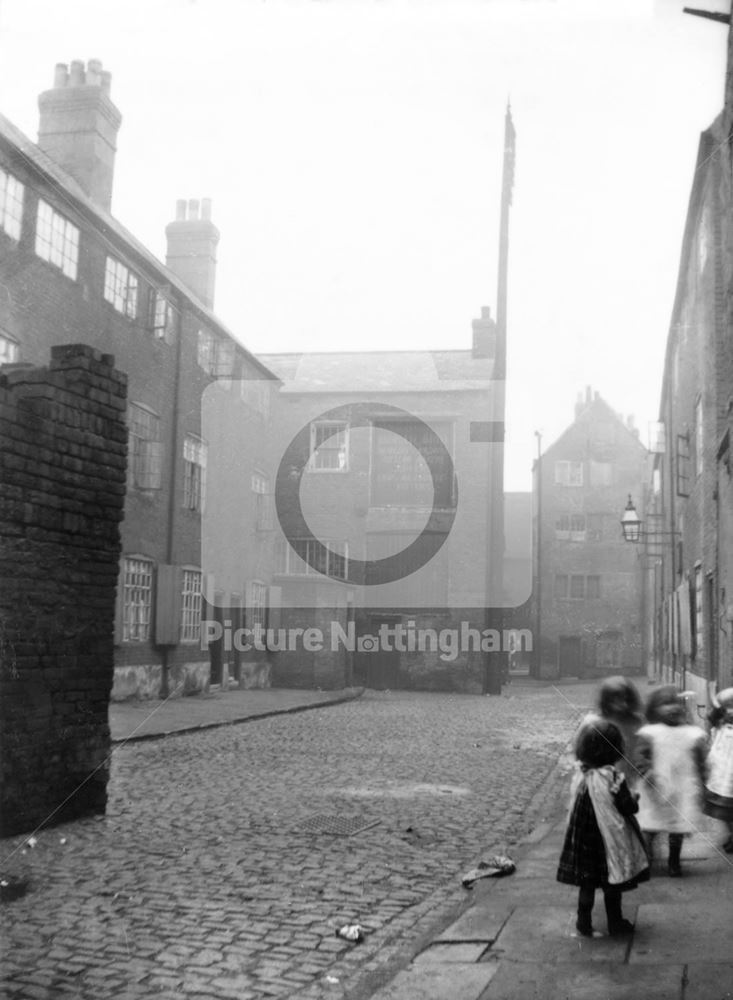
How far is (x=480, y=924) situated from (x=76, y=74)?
1922cm

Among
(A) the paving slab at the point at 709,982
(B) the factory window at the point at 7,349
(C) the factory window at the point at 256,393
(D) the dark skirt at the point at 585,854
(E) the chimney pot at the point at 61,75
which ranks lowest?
(A) the paving slab at the point at 709,982

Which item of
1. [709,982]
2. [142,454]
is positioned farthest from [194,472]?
[709,982]

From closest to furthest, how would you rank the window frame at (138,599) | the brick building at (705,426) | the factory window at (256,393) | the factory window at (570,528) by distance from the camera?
1. the brick building at (705,426)
2. the window frame at (138,599)
3. the factory window at (256,393)
4. the factory window at (570,528)

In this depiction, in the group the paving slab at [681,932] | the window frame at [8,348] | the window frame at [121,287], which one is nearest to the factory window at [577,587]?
the window frame at [121,287]

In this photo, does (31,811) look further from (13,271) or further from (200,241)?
(200,241)

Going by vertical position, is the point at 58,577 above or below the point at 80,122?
below

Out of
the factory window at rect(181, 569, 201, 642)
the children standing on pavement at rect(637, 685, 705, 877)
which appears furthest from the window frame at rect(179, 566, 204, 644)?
the children standing on pavement at rect(637, 685, 705, 877)

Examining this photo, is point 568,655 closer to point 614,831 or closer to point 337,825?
point 337,825

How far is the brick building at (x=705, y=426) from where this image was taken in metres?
12.3

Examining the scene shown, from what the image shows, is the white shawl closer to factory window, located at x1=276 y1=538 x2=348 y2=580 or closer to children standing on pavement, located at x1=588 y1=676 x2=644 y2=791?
children standing on pavement, located at x1=588 y1=676 x2=644 y2=791

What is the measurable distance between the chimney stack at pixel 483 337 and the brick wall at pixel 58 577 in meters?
26.0

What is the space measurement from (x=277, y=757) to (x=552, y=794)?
145 inches

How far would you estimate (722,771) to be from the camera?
6.62 meters

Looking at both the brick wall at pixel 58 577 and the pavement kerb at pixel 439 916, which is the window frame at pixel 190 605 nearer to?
the pavement kerb at pixel 439 916
